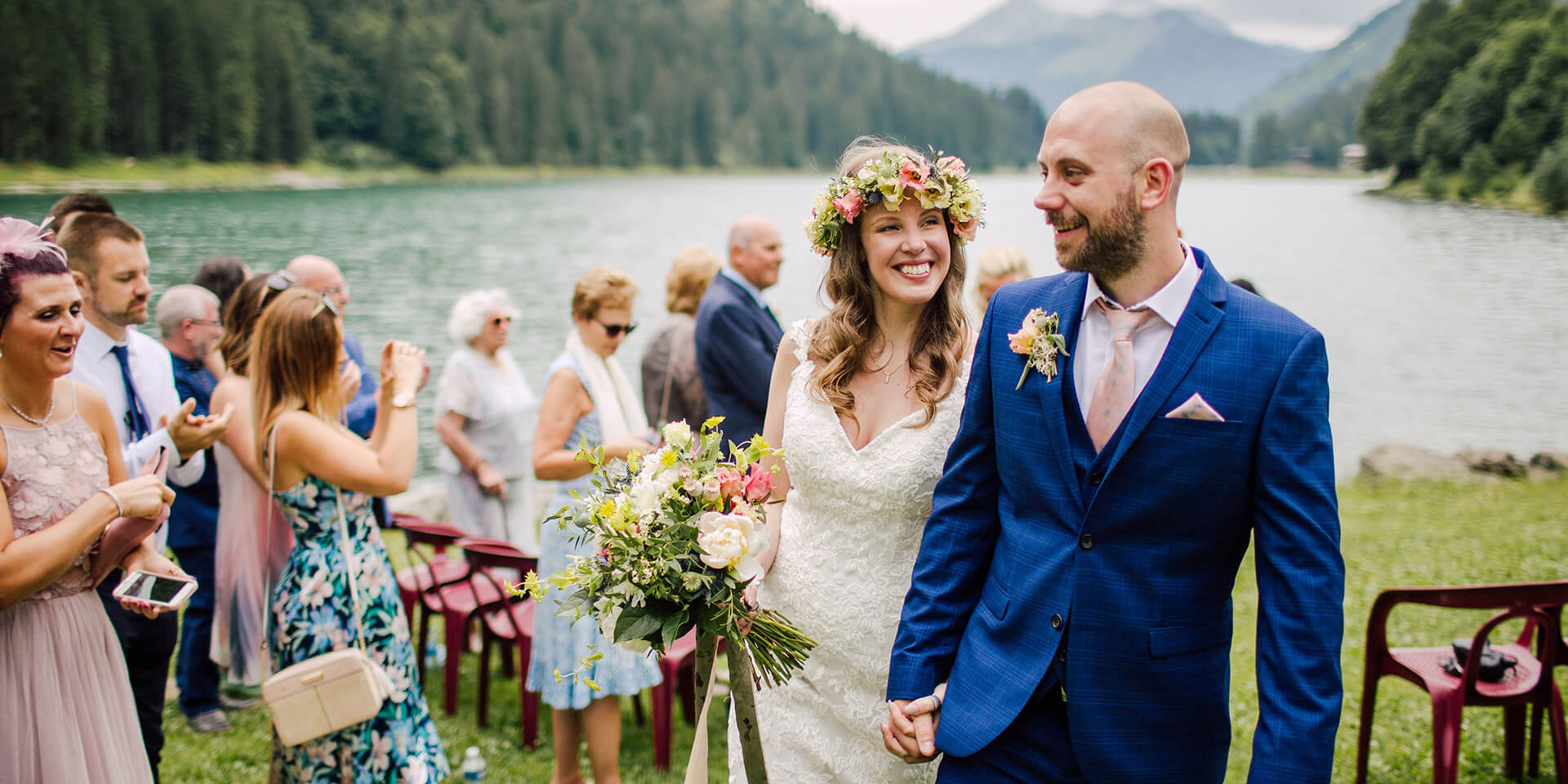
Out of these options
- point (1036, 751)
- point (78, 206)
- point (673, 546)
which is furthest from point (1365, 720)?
point (78, 206)

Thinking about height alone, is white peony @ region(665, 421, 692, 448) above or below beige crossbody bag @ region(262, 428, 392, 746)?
above

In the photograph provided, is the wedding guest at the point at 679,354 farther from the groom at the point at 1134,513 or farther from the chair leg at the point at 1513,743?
the chair leg at the point at 1513,743

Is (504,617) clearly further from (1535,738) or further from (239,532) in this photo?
(1535,738)

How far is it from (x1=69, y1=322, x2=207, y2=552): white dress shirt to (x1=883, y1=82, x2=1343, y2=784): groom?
3642 millimetres

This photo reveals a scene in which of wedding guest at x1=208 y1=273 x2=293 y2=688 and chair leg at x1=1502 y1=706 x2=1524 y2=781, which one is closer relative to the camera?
chair leg at x1=1502 y1=706 x2=1524 y2=781

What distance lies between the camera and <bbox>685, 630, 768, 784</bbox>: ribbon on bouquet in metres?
2.75

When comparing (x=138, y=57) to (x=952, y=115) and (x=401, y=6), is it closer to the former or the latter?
(x=401, y=6)

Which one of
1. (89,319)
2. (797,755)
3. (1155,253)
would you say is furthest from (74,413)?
(1155,253)

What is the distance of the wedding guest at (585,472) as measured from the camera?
15.4ft

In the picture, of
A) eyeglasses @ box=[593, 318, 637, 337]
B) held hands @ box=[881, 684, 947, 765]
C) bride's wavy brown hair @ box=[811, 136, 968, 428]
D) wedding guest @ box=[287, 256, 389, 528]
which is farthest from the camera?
wedding guest @ box=[287, 256, 389, 528]

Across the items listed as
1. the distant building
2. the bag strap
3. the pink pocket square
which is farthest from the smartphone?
the distant building

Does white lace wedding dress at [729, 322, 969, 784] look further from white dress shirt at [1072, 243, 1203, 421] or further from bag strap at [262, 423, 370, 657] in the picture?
bag strap at [262, 423, 370, 657]

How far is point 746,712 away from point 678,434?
2.88 feet

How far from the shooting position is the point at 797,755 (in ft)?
10.7
